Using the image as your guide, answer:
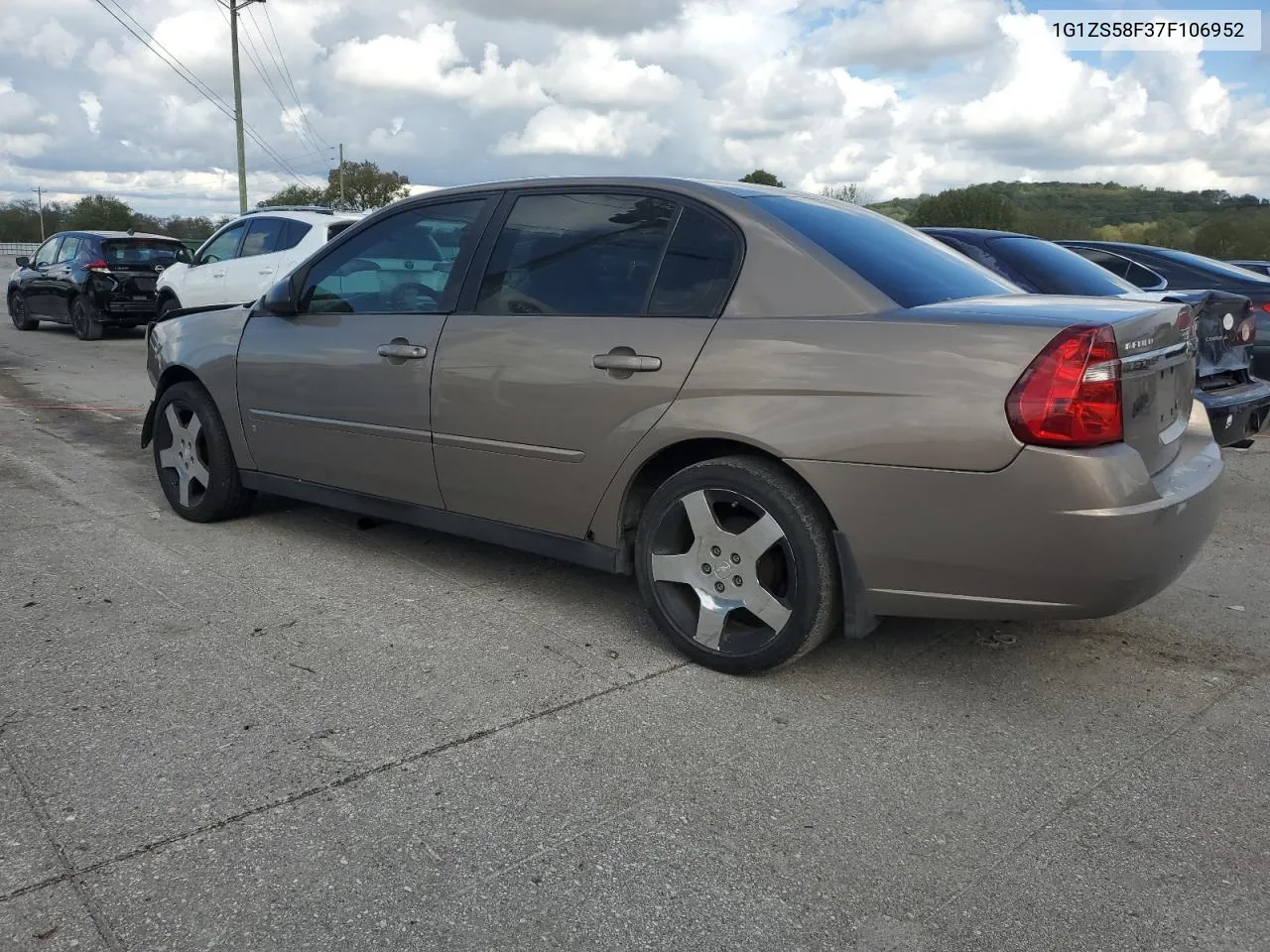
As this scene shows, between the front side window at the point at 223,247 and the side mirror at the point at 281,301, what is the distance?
809 centimetres

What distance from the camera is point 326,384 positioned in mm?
4434

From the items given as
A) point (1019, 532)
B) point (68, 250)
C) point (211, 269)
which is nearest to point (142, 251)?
point (68, 250)

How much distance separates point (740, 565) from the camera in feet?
11.0

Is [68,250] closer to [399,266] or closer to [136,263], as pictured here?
[136,263]

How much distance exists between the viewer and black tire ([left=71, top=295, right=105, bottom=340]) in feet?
50.4

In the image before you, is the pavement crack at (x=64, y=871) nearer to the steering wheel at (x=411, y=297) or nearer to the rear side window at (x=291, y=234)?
the steering wheel at (x=411, y=297)

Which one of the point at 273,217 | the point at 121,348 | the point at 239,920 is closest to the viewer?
the point at 239,920

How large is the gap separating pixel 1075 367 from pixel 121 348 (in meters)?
14.7

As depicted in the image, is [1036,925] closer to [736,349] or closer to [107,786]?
[736,349]

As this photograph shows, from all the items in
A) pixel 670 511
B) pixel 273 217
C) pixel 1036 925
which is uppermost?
pixel 273 217

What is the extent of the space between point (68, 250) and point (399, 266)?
14.5 meters

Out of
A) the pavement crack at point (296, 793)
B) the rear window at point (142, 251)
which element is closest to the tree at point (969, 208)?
the rear window at point (142, 251)

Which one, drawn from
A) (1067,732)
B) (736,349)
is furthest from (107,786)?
(1067,732)

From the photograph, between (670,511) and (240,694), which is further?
(670,511)
